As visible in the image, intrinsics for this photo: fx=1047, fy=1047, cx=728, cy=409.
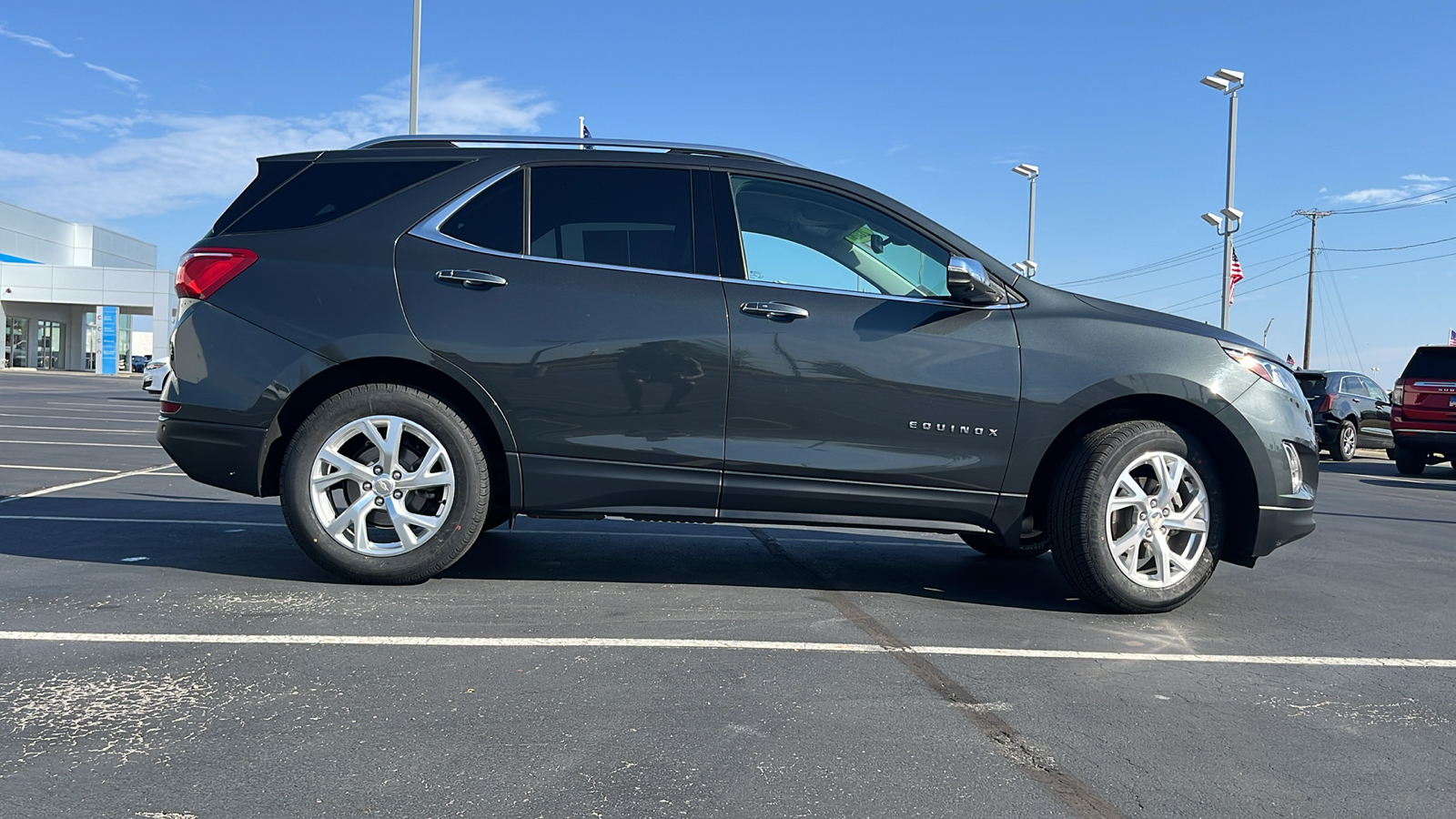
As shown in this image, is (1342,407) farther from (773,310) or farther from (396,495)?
(396,495)

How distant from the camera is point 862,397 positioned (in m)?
4.23

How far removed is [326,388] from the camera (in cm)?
435

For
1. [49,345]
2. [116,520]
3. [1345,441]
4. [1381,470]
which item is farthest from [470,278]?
[49,345]

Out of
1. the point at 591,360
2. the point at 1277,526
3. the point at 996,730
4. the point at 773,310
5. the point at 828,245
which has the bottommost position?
the point at 996,730

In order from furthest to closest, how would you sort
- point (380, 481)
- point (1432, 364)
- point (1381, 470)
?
1. point (1381, 470)
2. point (1432, 364)
3. point (380, 481)

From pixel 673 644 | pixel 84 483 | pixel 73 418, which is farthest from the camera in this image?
pixel 73 418

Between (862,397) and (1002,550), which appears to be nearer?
(862,397)

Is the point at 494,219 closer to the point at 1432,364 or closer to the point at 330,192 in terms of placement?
the point at 330,192

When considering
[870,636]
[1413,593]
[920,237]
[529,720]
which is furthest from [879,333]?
[1413,593]

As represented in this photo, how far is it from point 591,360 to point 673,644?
1.25 meters

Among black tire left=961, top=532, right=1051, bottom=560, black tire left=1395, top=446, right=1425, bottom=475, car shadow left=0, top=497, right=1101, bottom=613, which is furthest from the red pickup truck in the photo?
black tire left=961, top=532, right=1051, bottom=560

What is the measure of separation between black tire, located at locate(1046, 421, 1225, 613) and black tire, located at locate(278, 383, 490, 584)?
2379mm

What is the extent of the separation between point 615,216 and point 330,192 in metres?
1.22

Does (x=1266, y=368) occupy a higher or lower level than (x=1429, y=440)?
higher
